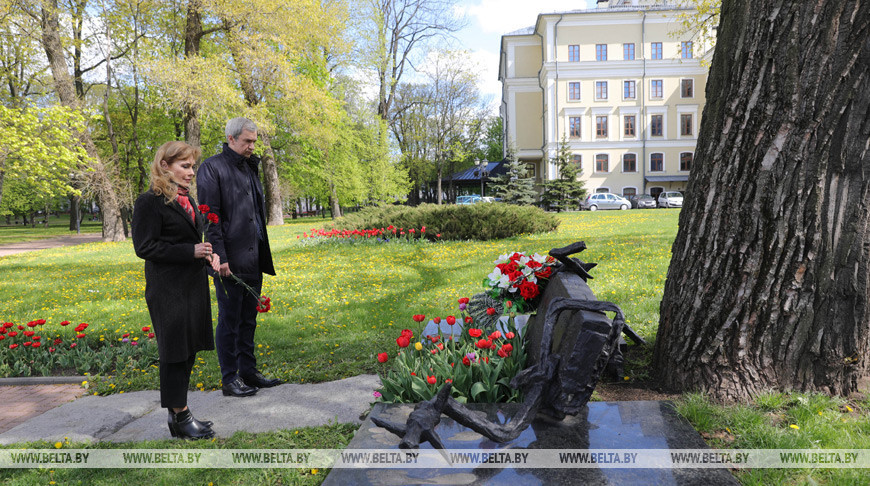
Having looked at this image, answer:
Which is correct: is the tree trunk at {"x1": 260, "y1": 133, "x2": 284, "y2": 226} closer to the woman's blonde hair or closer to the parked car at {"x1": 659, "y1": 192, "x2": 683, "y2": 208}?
the woman's blonde hair

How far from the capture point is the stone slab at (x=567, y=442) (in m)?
1.91

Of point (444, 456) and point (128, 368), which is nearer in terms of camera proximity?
point (444, 456)

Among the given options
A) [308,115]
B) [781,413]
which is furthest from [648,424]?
[308,115]

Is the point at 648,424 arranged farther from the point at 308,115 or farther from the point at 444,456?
the point at 308,115

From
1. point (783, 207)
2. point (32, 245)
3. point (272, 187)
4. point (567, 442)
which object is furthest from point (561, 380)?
point (32, 245)

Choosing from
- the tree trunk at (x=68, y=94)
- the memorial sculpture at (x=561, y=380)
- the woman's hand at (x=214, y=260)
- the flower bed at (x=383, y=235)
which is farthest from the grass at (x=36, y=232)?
the memorial sculpture at (x=561, y=380)

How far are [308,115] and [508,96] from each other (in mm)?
27607

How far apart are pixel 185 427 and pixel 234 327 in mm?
880

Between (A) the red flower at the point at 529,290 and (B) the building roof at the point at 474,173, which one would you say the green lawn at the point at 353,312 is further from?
(B) the building roof at the point at 474,173

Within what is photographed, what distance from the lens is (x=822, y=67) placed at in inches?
98.7

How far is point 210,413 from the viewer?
3.74 metres

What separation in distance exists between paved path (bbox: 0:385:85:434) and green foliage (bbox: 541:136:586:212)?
2904 cm

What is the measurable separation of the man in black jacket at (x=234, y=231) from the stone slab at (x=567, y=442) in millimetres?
1995

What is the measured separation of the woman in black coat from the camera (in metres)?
3.01
